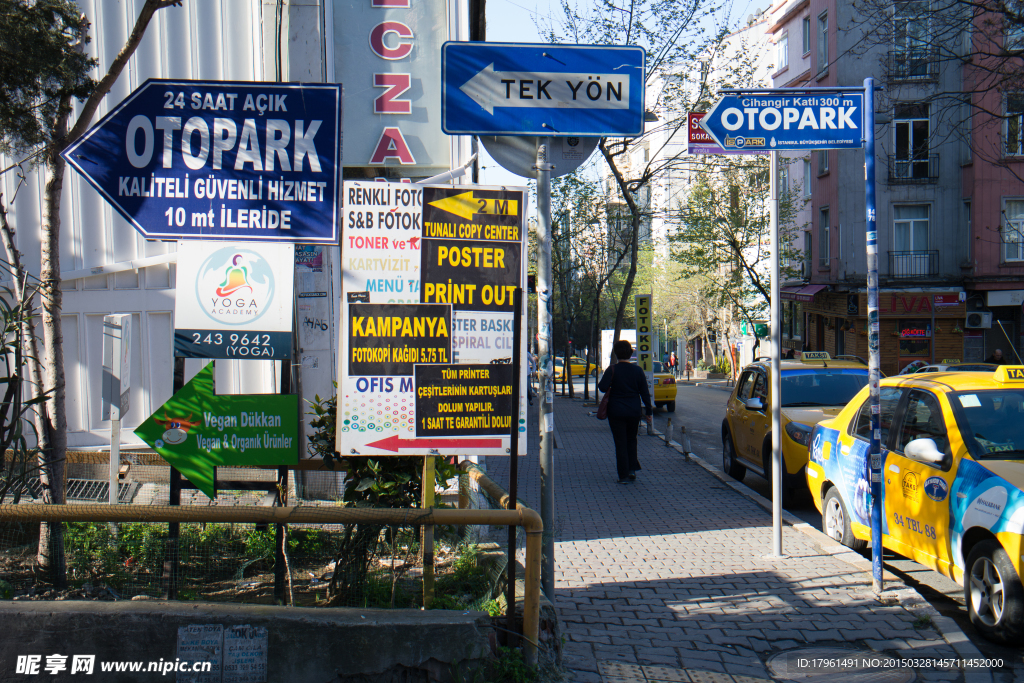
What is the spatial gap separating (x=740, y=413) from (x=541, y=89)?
26.4 ft

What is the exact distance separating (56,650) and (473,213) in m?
2.81

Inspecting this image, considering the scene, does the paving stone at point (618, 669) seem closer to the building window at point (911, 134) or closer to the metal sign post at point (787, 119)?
the metal sign post at point (787, 119)

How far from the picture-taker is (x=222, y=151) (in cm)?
418

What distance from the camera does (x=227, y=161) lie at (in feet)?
13.7

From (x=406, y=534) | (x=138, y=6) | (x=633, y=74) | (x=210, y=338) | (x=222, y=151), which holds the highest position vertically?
(x=138, y=6)

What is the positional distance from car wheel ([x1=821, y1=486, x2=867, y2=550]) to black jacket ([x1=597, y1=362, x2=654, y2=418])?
3359 mm

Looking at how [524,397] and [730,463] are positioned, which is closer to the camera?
[524,397]

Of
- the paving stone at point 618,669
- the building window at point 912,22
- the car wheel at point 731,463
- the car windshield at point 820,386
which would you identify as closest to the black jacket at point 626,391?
the car wheel at point 731,463

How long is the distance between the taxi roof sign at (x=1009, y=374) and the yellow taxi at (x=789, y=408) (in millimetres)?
3400

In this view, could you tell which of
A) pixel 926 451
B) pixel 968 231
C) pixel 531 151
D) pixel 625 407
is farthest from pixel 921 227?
pixel 531 151

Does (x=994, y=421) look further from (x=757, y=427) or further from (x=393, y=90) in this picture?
(x=393, y=90)

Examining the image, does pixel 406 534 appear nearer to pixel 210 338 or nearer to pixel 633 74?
pixel 210 338

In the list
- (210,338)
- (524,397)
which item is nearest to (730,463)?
(524,397)

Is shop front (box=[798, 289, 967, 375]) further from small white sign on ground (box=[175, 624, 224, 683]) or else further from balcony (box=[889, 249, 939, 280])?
small white sign on ground (box=[175, 624, 224, 683])
